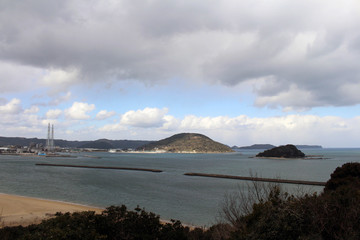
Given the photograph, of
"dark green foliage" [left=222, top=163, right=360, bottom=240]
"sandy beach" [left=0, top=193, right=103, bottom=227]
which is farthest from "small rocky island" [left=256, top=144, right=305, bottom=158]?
"dark green foliage" [left=222, top=163, right=360, bottom=240]

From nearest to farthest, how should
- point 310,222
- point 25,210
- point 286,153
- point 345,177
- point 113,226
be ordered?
point 310,222
point 113,226
point 345,177
point 25,210
point 286,153

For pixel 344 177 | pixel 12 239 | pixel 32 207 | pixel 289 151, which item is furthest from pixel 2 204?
pixel 289 151

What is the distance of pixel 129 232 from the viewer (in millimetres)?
9977

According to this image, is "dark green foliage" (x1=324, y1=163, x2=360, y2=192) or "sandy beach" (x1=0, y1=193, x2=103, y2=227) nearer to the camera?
"sandy beach" (x1=0, y1=193, x2=103, y2=227)

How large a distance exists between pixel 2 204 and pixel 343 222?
105ft

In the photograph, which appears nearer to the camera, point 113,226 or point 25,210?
point 113,226

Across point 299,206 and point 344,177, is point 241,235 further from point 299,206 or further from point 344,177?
point 344,177

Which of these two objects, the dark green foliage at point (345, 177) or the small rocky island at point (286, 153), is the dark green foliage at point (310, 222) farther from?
the small rocky island at point (286, 153)

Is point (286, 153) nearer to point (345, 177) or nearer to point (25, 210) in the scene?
point (345, 177)

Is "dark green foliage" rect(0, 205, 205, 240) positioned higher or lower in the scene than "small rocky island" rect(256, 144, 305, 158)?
higher

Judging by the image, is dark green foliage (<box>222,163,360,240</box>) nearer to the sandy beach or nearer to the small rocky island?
the sandy beach

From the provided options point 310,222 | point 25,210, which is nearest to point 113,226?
point 310,222

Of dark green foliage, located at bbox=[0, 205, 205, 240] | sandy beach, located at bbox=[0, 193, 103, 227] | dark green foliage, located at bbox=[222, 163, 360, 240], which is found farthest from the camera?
sandy beach, located at bbox=[0, 193, 103, 227]

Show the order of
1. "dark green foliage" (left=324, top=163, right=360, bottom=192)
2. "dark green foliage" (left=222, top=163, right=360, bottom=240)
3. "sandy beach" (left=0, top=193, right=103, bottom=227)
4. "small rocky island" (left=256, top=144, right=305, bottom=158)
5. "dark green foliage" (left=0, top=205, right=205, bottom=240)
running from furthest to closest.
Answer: "small rocky island" (left=256, top=144, right=305, bottom=158) → "dark green foliage" (left=324, top=163, right=360, bottom=192) → "sandy beach" (left=0, top=193, right=103, bottom=227) → "dark green foliage" (left=0, top=205, right=205, bottom=240) → "dark green foliage" (left=222, top=163, right=360, bottom=240)
